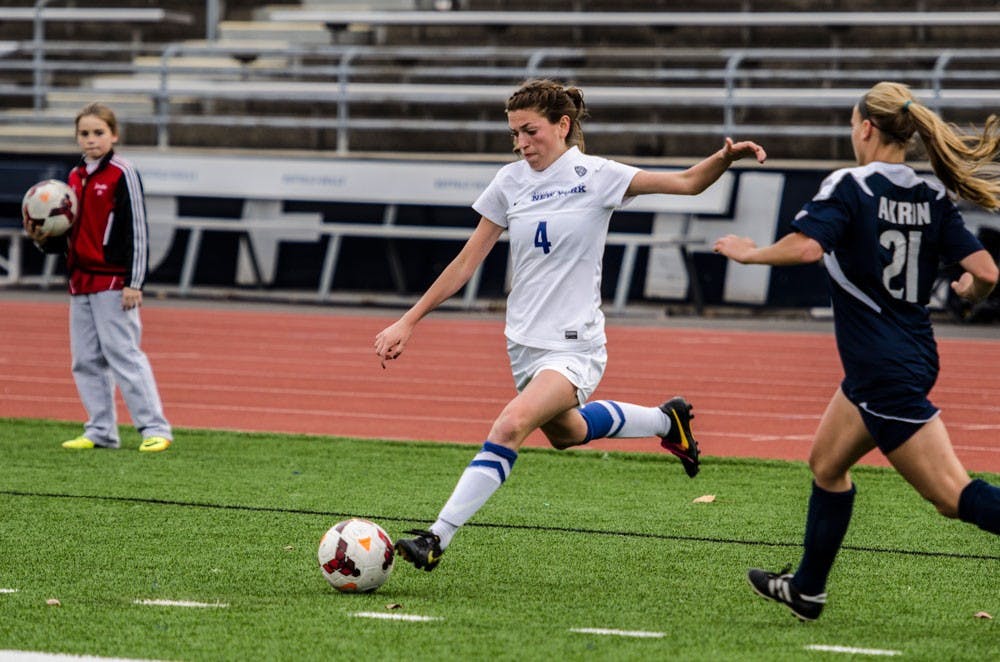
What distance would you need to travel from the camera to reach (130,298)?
9.66m

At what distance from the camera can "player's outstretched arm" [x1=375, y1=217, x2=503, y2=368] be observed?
638 cm

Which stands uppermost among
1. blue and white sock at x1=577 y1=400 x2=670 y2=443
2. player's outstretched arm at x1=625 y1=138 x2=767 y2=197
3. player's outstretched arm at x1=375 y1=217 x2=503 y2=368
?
player's outstretched arm at x1=625 y1=138 x2=767 y2=197

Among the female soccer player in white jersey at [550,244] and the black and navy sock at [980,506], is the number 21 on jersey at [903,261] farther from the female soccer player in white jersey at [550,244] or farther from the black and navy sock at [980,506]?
Result: the female soccer player in white jersey at [550,244]

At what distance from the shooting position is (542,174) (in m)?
6.54

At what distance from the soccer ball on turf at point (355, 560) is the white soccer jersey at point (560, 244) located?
1.07m

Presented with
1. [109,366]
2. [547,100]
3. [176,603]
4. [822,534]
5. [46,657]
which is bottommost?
[109,366]

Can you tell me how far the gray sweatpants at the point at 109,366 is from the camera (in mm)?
9797

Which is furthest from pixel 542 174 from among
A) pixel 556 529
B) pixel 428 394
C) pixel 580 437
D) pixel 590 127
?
pixel 590 127

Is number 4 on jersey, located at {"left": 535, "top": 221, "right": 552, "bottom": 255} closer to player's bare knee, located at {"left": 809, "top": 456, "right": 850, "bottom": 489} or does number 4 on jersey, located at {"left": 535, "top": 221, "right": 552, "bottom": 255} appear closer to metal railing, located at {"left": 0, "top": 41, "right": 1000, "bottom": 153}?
player's bare knee, located at {"left": 809, "top": 456, "right": 850, "bottom": 489}

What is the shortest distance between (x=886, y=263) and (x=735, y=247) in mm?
521

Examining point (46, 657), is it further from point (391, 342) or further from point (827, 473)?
point (827, 473)

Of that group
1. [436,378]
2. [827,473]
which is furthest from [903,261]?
[436,378]

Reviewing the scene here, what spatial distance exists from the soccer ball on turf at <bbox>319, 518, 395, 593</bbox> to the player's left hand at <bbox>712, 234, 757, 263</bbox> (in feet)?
6.02

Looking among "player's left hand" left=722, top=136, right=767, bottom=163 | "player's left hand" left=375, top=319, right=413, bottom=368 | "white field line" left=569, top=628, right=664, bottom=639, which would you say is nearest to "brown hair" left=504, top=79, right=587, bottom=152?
"player's left hand" left=722, top=136, right=767, bottom=163
